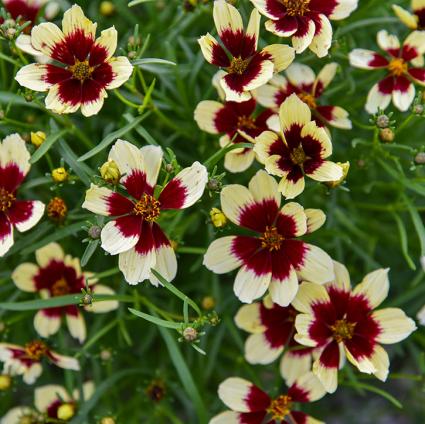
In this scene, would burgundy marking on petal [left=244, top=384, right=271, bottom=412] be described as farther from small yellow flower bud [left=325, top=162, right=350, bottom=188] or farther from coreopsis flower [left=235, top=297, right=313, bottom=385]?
small yellow flower bud [left=325, top=162, right=350, bottom=188]

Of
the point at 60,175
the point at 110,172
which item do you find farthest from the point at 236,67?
the point at 60,175

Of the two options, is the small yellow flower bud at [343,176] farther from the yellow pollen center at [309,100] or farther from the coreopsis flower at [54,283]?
the coreopsis flower at [54,283]

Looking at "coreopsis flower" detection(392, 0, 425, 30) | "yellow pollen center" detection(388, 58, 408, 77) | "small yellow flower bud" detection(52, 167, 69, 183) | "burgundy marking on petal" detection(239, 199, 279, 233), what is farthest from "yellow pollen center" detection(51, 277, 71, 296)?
"coreopsis flower" detection(392, 0, 425, 30)

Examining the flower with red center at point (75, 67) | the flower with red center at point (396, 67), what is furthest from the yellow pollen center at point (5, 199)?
the flower with red center at point (396, 67)

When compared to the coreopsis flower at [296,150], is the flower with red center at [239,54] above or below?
above

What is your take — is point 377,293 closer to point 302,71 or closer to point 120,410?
point 302,71

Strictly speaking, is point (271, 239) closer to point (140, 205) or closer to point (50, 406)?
point (140, 205)
